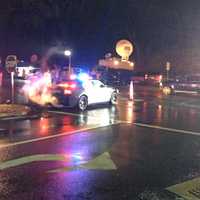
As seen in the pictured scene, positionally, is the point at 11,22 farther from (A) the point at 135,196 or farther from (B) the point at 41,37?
(A) the point at 135,196

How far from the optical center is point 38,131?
1267cm

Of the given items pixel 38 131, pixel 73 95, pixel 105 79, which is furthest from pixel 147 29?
pixel 38 131

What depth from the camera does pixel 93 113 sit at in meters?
17.6

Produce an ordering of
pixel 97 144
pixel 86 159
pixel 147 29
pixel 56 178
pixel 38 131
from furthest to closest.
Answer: pixel 147 29
pixel 38 131
pixel 97 144
pixel 86 159
pixel 56 178

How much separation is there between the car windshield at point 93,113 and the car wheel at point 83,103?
6cm

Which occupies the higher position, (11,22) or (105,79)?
(11,22)

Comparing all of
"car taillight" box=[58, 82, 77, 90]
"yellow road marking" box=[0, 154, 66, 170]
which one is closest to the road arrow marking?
"yellow road marking" box=[0, 154, 66, 170]

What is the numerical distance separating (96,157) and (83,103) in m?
9.69

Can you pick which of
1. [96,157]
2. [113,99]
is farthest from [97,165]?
[113,99]

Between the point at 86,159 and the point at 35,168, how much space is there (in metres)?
1.20

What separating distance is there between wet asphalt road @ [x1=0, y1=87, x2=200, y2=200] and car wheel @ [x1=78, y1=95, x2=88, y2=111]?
7.92 feet

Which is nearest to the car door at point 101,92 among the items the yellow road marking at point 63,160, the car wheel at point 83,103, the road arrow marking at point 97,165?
the car wheel at point 83,103

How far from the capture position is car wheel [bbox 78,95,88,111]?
18.8 meters

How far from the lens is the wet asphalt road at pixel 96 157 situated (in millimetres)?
7070
